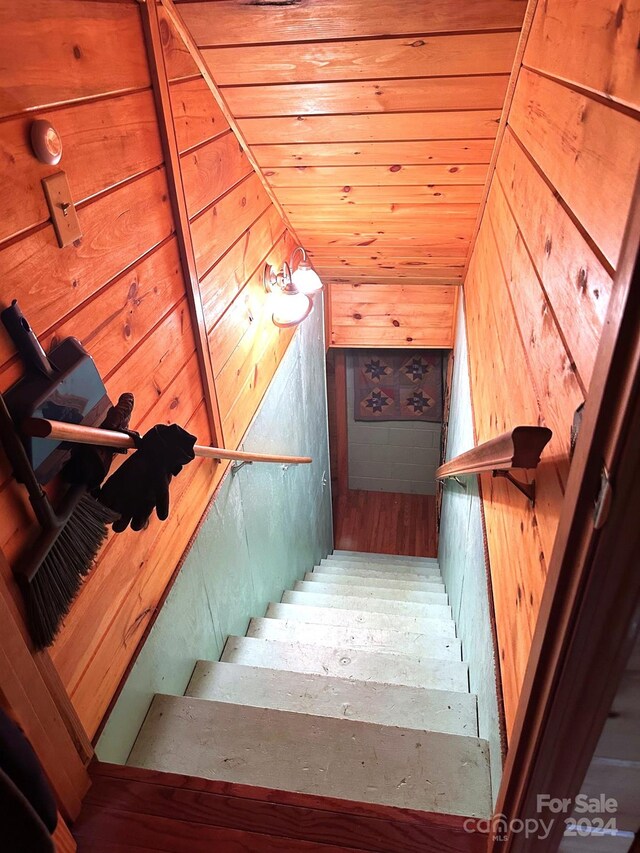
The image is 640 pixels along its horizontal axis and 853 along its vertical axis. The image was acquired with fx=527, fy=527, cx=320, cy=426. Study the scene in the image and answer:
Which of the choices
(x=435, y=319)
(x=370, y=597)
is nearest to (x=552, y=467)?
(x=370, y=597)

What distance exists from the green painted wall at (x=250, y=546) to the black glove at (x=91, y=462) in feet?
2.18

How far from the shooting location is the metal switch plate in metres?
1.04

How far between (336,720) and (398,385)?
13.0ft

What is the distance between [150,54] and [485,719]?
6.72ft

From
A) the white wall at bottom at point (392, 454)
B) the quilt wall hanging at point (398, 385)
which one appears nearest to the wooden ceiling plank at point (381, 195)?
the quilt wall hanging at point (398, 385)

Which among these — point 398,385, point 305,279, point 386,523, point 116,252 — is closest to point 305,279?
point 305,279

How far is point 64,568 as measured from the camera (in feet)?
3.64

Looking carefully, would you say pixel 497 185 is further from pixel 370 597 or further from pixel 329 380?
pixel 329 380

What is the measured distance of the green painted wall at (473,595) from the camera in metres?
1.44

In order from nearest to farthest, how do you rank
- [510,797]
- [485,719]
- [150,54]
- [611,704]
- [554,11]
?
1. [611,704]
2. [510,797]
3. [554,11]
4. [150,54]
5. [485,719]

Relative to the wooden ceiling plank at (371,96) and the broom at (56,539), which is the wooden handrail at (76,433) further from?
the wooden ceiling plank at (371,96)

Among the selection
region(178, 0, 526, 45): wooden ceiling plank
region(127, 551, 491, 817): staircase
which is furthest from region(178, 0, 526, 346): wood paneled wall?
region(127, 551, 491, 817): staircase

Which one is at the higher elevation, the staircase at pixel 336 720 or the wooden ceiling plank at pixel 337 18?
the wooden ceiling plank at pixel 337 18

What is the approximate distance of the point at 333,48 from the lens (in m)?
1.58
